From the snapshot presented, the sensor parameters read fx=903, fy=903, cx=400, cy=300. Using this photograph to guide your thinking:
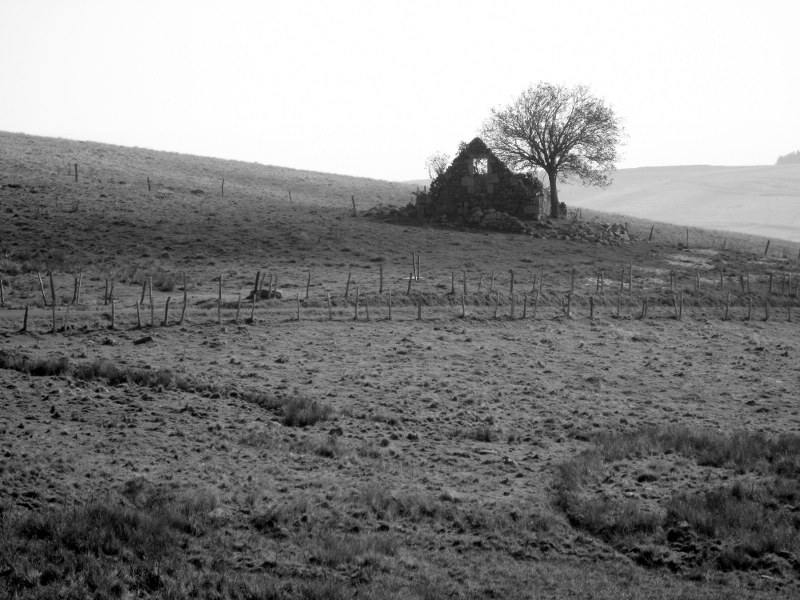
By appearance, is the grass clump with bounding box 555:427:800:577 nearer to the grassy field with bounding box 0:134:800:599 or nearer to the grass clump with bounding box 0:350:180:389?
the grassy field with bounding box 0:134:800:599

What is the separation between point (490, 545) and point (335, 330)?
63.2 feet

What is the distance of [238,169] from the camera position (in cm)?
8769

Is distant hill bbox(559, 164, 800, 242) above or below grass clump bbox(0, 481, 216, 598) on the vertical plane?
above

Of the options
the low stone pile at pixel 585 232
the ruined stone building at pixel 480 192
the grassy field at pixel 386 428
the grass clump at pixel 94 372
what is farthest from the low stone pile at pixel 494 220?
the grass clump at pixel 94 372

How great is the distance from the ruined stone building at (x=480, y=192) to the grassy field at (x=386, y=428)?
1283cm

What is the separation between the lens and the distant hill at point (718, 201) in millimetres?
142000

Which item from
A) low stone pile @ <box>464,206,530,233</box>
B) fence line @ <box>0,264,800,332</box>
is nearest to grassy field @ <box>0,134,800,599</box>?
fence line @ <box>0,264,800,332</box>

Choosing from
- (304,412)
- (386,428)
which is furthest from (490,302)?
(304,412)

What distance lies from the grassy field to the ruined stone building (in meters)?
12.8

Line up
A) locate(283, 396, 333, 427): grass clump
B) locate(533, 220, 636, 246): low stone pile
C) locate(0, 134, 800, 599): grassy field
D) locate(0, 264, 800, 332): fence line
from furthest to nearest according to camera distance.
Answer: locate(533, 220, 636, 246): low stone pile
locate(0, 264, 800, 332): fence line
locate(283, 396, 333, 427): grass clump
locate(0, 134, 800, 599): grassy field

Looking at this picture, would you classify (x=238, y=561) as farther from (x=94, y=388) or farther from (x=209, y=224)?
(x=209, y=224)

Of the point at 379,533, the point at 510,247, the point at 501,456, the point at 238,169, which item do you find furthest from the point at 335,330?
the point at 238,169

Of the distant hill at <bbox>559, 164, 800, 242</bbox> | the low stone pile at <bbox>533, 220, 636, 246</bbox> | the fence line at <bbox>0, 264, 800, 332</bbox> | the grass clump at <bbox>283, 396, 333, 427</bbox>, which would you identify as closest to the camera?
the grass clump at <bbox>283, 396, 333, 427</bbox>

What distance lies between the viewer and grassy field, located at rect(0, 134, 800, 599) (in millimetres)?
15383
